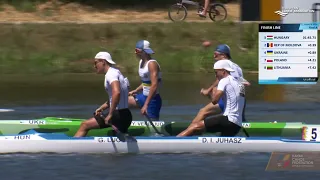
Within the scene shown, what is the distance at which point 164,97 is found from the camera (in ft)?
71.1

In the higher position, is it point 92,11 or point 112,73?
point 92,11

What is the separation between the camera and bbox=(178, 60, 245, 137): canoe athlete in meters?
14.0

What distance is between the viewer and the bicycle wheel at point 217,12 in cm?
3011

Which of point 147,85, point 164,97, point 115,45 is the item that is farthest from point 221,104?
point 115,45

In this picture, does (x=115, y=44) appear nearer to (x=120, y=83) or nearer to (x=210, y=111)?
(x=210, y=111)

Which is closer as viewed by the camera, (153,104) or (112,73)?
(112,73)

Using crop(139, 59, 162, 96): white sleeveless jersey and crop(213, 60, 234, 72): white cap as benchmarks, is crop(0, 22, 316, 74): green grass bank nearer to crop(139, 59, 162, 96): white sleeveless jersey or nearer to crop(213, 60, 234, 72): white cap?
crop(139, 59, 162, 96): white sleeveless jersey

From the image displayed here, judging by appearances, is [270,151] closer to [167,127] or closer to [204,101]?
[167,127]

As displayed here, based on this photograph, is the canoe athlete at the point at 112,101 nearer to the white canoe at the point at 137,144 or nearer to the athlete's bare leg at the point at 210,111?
the white canoe at the point at 137,144

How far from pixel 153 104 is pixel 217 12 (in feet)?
49.9

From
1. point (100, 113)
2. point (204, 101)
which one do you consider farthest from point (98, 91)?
point (100, 113)

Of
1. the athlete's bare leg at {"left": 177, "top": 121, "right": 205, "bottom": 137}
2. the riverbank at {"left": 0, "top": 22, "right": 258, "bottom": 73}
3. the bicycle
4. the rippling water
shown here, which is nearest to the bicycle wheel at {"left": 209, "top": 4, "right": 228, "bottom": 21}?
the bicycle

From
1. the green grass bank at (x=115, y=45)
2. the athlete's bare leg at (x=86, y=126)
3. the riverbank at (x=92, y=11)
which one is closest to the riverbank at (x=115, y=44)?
the green grass bank at (x=115, y=45)

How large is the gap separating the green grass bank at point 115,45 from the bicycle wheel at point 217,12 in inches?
61.4
